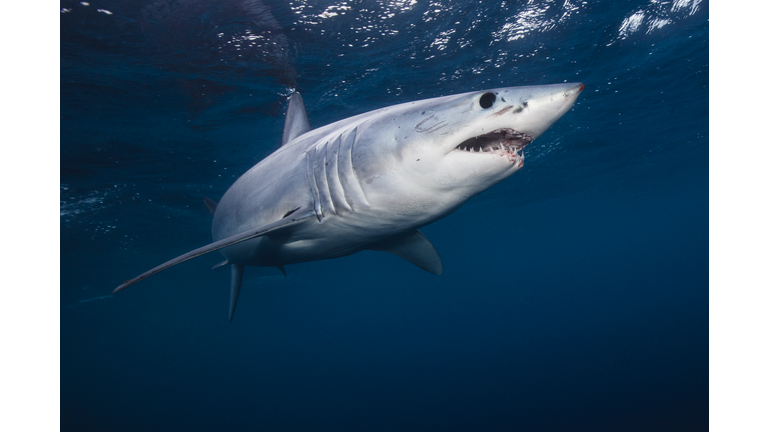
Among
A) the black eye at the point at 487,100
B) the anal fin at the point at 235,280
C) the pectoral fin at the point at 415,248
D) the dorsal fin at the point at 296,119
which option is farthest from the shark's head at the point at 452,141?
the anal fin at the point at 235,280

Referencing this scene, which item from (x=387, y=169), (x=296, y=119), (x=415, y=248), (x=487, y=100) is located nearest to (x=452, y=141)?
(x=487, y=100)

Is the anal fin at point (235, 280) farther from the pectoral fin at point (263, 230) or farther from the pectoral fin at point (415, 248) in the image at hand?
the pectoral fin at point (263, 230)

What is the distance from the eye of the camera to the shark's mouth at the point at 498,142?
1.88 metres

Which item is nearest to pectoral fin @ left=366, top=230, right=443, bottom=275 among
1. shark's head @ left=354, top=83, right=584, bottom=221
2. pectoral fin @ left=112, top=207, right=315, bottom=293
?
pectoral fin @ left=112, top=207, right=315, bottom=293

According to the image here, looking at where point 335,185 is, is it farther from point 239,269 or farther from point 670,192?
point 670,192

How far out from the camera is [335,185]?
2.57 metres

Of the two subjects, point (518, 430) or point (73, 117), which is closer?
point (73, 117)

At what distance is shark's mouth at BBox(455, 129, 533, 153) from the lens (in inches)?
74.2

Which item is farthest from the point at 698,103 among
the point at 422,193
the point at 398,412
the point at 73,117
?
the point at 73,117

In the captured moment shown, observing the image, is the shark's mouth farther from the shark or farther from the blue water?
the blue water

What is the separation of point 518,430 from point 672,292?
111 feet

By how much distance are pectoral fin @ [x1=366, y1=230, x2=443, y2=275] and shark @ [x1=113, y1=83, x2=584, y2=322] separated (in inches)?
24.2

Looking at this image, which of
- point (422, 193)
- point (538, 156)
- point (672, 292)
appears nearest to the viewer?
point (422, 193)

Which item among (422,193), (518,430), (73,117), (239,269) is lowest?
(518,430)
